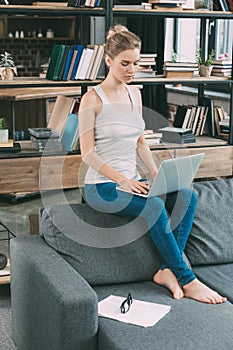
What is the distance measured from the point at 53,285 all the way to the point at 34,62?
5793mm

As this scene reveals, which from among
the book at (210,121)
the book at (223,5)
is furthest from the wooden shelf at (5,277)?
the book at (223,5)

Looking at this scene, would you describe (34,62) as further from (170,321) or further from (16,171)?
(170,321)

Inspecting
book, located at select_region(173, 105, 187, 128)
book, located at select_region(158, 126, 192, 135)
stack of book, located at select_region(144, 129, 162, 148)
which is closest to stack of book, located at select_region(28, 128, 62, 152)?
stack of book, located at select_region(144, 129, 162, 148)

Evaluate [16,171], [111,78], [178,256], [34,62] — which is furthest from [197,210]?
[34,62]

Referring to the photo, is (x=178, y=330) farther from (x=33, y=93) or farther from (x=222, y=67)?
(x=33, y=93)

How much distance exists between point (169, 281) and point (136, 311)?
12.1 inches

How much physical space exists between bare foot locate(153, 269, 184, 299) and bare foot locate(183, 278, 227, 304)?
0.11ft

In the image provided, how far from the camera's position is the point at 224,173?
14.8 feet

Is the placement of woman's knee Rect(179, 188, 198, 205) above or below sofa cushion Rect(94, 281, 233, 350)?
above

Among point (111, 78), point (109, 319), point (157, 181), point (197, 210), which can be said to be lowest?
point (109, 319)

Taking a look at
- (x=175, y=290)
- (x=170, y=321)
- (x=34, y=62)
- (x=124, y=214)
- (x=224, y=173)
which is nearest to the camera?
(x=170, y=321)

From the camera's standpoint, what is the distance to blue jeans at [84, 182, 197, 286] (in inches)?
118

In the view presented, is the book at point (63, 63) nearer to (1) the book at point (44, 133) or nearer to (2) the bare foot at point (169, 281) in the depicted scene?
(1) the book at point (44, 133)

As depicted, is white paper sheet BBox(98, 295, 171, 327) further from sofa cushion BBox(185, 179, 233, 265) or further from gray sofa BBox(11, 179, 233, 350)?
sofa cushion BBox(185, 179, 233, 265)
